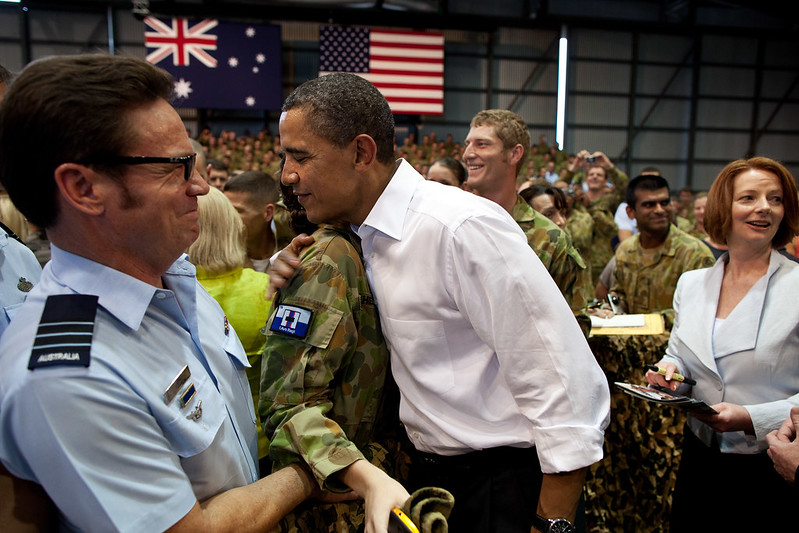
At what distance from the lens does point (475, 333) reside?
1.35m

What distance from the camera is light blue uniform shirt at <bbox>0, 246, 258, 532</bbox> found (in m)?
0.81

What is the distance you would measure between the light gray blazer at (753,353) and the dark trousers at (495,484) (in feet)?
3.64

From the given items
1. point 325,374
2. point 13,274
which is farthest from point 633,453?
point 13,274

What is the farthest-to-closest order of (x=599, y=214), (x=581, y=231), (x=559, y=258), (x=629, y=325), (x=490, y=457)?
(x=599, y=214)
(x=581, y=231)
(x=629, y=325)
(x=559, y=258)
(x=490, y=457)

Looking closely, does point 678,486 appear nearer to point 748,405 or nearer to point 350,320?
point 748,405

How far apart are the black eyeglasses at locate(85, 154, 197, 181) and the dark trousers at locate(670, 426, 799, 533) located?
2280 millimetres

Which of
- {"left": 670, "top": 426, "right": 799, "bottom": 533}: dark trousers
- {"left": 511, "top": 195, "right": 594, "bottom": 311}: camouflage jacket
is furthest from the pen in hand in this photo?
{"left": 511, "top": 195, "right": 594, "bottom": 311}: camouflage jacket

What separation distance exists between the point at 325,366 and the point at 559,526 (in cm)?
67

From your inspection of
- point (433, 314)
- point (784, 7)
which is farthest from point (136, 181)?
point (784, 7)

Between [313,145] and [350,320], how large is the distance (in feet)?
1.48

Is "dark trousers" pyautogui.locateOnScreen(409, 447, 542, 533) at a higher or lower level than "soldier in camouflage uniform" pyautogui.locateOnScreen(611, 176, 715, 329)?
lower

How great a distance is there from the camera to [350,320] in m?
1.30

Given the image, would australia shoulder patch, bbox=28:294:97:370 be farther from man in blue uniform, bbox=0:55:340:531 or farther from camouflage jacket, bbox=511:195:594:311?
camouflage jacket, bbox=511:195:594:311

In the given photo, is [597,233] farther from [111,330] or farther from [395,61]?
[395,61]
